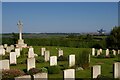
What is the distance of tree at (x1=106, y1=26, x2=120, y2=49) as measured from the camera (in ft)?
135

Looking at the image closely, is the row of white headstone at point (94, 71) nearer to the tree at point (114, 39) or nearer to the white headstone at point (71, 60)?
the white headstone at point (71, 60)

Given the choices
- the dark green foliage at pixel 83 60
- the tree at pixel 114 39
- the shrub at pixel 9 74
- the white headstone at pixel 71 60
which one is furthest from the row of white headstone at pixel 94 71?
the tree at pixel 114 39

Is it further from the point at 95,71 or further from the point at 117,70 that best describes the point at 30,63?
the point at 117,70

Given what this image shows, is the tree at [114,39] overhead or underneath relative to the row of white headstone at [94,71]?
overhead

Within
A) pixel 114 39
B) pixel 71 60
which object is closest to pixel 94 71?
pixel 71 60

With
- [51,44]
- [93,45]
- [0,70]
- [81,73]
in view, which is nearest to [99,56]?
[81,73]

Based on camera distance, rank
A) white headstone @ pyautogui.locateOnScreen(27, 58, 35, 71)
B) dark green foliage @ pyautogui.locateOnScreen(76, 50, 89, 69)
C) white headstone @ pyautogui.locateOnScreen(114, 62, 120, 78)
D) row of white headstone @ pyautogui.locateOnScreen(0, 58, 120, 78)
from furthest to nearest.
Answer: dark green foliage @ pyautogui.locateOnScreen(76, 50, 89, 69) < white headstone @ pyautogui.locateOnScreen(27, 58, 35, 71) < white headstone @ pyautogui.locateOnScreen(114, 62, 120, 78) < row of white headstone @ pyautogui.locateOnScreen(0, 58, 120, 78)

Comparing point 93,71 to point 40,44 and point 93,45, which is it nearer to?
point 93,45

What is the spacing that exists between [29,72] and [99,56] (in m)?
14.4

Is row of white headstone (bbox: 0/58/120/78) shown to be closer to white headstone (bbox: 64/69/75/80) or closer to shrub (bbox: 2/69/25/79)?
white headstone (bbox: 64/69/75/80)

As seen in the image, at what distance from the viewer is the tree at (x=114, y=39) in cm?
4119

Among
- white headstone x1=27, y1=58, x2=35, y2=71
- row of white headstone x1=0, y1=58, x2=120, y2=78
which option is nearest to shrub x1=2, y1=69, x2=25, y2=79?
row of white headstone x1=0, y1=58, x2=120, y2=78

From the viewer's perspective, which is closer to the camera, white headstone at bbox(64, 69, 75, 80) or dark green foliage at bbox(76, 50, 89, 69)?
white headstone at bbox(64, 69, 75, 80)

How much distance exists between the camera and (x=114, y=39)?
41.1 m
